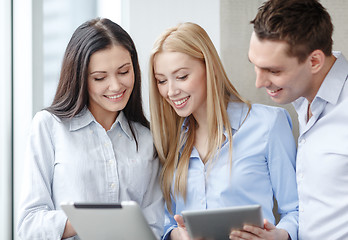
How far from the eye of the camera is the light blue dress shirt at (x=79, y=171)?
2.04 metres

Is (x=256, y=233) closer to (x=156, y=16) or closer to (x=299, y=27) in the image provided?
(x=299, y=27)

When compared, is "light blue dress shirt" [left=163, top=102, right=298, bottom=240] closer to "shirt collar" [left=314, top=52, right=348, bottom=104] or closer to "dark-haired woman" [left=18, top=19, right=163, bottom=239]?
"dark-haired woman" [left=18, top=19, right=163, bottom=239]

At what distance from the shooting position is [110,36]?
2158 mm

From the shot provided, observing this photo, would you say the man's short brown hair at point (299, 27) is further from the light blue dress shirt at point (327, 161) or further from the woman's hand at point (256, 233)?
the woman's hand at point (256, 233)

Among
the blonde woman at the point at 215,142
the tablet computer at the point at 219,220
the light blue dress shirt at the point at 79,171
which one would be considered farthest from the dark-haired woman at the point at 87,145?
the tablet computer at the point at 219,220

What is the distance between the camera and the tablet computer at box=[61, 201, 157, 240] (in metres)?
1.69

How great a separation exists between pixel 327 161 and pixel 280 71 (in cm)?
38

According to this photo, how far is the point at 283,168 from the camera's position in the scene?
2.15m

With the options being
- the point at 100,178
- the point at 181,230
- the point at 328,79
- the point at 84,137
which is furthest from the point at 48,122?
the point at 328,79

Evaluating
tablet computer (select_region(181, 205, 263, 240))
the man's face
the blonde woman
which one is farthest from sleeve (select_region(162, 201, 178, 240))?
the man's face

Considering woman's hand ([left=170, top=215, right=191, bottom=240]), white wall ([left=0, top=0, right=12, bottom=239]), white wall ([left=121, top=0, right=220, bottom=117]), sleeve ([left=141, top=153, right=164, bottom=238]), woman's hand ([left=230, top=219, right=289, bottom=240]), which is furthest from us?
white wall ([left=121, top=0, right=220, bottom=117])

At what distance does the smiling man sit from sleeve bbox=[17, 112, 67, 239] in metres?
0.94

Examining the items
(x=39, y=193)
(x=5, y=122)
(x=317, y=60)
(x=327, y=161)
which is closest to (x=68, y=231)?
(x=39, y=193)

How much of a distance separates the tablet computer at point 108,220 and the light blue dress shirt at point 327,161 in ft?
2.08
